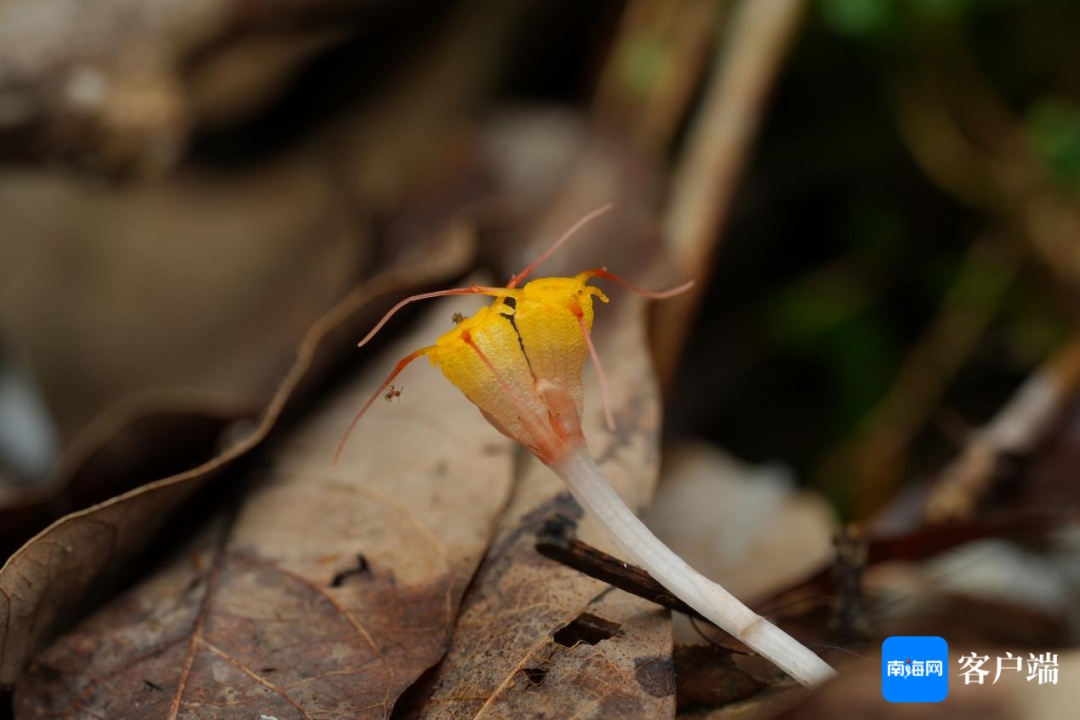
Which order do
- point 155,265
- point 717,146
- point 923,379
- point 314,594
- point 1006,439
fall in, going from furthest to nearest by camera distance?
1. point 155,265
2. point 923,379
3. point 717,146
4. point 1006,439
5. point 314,594

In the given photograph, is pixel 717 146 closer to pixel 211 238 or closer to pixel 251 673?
pixel 211 238

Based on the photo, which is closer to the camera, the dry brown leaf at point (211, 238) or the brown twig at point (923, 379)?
the brown twig at point (923, 379)

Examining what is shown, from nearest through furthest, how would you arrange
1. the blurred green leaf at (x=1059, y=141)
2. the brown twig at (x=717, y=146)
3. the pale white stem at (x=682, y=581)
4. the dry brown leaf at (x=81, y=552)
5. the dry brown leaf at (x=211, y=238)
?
the pale white stem at (x=682, y=581)
the dry brown leaf at (x=81, y=552)
the brown twig at (x=717, y=146)
the blurred green leaf at (x=1059, y=141)
the dry brown leaf at (x=211, y=238)

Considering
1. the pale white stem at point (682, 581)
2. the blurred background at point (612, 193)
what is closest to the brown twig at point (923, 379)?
the blurred background at point (612, 193)

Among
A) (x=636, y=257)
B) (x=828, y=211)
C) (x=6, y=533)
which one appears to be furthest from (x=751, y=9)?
(x=6, y=533)

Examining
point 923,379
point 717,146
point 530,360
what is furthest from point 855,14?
point 530,360

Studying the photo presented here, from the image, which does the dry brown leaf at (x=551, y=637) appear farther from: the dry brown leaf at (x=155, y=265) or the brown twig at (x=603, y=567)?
the dry brown leaf at (x=155, y=265)

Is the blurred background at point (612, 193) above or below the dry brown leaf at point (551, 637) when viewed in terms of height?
above
